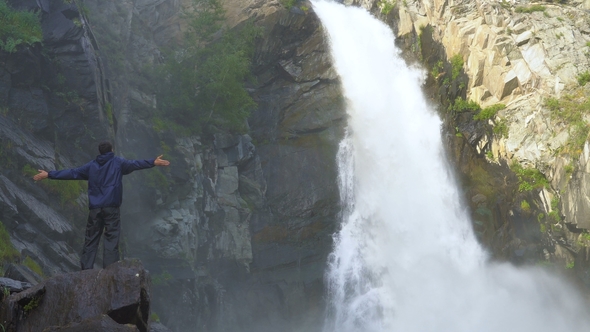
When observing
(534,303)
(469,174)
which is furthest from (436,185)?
(534,303)

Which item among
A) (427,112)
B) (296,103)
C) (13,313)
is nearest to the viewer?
(13,313)

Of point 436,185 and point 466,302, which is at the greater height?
point 436,185

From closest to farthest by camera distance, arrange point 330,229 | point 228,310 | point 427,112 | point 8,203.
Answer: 1. point 8,203
2. point 228,310
3. point 330,229
4. point 427,112

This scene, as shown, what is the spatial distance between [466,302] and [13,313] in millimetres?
19155

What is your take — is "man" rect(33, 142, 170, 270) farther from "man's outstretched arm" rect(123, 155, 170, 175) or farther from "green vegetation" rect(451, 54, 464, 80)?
"green vegetation" rect(451, 54, 464, 80)

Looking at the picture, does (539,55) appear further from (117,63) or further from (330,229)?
(117,63)

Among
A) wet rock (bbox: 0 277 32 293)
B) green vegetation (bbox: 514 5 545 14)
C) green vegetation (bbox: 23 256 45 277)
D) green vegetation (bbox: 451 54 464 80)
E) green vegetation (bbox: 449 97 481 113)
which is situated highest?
green vegetation (bbox: 514 5 545 14)

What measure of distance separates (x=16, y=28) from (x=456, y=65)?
19.3m

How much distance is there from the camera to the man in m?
8.12

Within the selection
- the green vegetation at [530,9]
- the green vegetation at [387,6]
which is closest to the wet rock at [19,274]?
the green vegetation at [530,9]

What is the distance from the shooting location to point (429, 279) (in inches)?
906

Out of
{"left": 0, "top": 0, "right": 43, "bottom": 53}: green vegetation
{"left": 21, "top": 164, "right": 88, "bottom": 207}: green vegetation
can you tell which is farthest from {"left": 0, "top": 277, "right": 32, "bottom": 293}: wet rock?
{"left": 0, "top": 0, "right": 43, "bottom": 53}: green vegetation

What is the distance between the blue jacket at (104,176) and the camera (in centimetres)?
812

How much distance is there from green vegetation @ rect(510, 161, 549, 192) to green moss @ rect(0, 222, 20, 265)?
1961 cm
